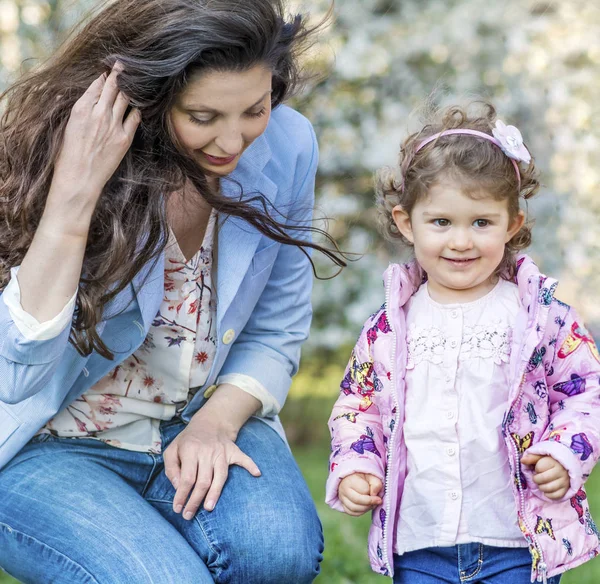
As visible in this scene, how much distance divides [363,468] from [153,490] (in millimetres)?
528

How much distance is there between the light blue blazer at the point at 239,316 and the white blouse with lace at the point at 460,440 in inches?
20.1

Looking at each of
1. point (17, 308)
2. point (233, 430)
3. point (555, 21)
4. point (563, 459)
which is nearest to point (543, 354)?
point (563, 459)

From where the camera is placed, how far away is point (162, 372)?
7.55ft

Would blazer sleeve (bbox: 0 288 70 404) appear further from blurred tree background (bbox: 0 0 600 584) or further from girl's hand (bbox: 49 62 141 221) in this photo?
blurred tree background (bbox: 0 0 600 584)

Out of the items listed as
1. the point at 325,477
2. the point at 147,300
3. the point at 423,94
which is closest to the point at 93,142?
the point at 147,300

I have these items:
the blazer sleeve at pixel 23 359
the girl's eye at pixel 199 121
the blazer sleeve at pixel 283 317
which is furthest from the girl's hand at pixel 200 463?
the girl's eye at pixel 199 121

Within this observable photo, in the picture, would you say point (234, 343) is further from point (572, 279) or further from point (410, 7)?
point (572, 279)

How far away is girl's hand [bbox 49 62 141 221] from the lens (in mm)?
1922

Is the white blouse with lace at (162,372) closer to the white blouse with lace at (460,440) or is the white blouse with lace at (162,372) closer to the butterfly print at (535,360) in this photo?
the white blouse with lace at (460,440)

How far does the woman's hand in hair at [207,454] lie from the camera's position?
216 cm

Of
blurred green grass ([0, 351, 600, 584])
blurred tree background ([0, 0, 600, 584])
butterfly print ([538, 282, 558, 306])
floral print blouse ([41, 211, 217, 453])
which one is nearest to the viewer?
butterfly print ([538, 282, 558, 306])

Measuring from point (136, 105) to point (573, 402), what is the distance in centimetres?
108

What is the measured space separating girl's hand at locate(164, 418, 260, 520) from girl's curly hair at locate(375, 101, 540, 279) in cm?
62

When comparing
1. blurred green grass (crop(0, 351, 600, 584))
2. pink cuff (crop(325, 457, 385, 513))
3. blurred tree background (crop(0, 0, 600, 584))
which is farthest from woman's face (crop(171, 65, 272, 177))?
blurred tree background (crop(0, 0, 600, 584))
